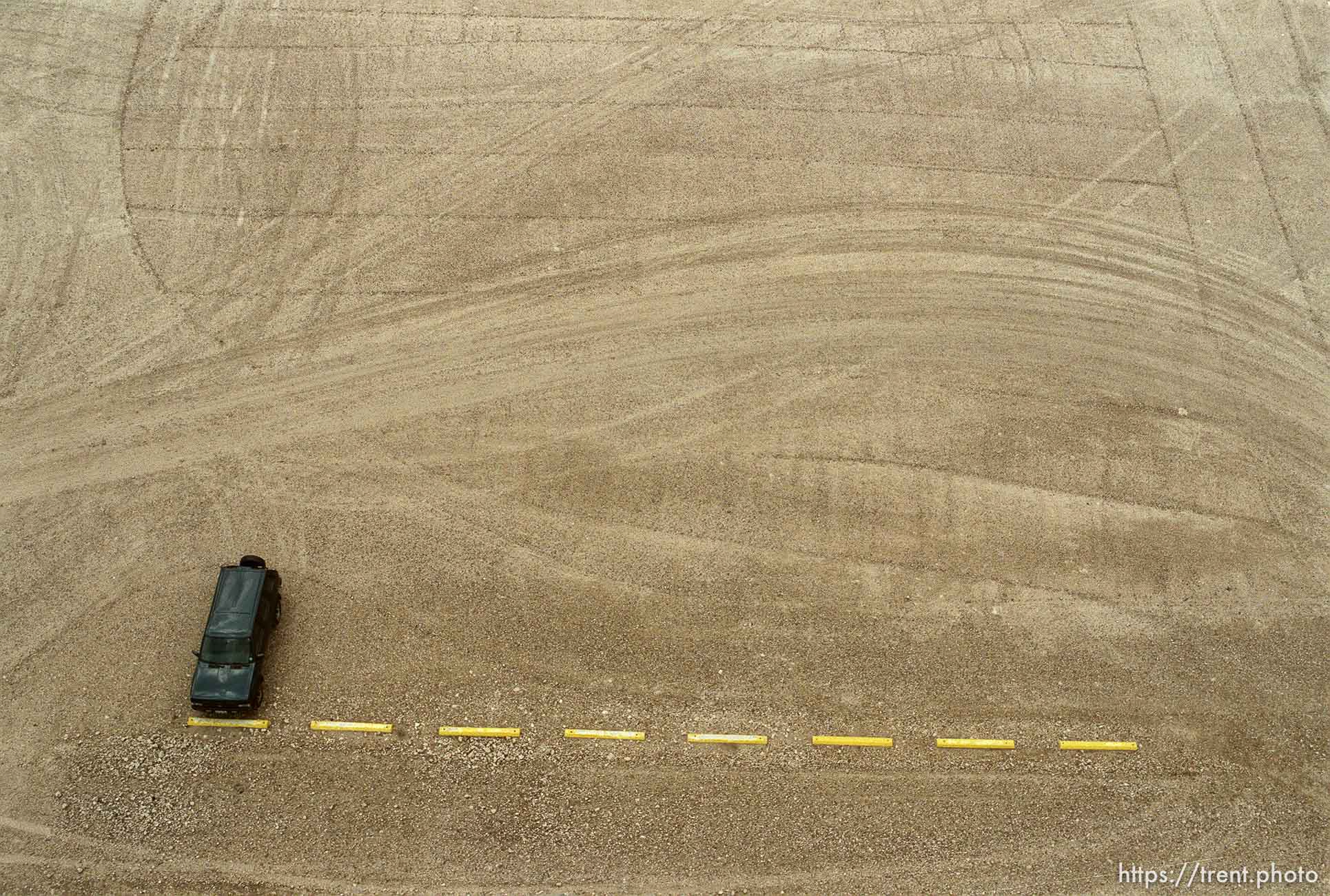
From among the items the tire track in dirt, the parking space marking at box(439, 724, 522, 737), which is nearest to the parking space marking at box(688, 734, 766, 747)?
the parking space marking at box(439, 724, 522, 737)

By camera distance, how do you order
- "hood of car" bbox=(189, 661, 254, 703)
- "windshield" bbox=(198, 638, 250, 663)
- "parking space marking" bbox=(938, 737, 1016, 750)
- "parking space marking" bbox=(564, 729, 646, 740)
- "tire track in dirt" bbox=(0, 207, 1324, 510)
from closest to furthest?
"hood of car" bbox=(189, 661, 254, 703)
"windshield" bbox=(198, 638, 250, 663)
"parking space marking" bbox=(564, 729, 646, 740)
"parking space marking" bbox=(938, 737, 1016, 750)
"tire track in dirt" bbox=(0, 207, 1324, 510)

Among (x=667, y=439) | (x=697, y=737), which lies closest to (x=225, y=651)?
(x=697, y=737)

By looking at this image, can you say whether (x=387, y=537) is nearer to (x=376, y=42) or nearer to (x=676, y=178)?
(x=676, y=178)

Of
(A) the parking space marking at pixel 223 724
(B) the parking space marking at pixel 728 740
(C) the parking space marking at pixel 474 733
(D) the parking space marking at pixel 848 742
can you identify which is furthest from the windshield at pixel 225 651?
(D) the parking space marking at pixel 848 742

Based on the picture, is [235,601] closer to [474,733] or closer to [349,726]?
[349,726]

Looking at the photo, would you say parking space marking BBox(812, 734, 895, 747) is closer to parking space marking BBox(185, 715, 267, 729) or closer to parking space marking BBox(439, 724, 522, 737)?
parking space marking BBox(439, 724, 522, 737)

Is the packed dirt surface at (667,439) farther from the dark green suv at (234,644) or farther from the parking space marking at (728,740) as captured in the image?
the dark green suv at (234,644)

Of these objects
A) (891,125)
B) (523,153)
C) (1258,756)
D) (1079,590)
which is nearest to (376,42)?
(523,153)
